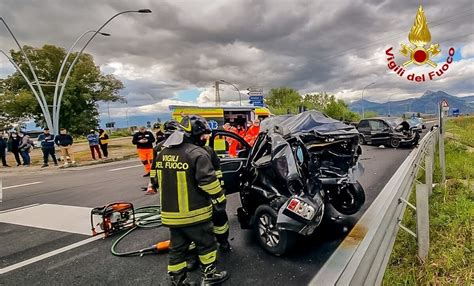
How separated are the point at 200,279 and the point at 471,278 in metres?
2.60

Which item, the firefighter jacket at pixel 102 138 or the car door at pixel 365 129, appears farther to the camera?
the car door at pixel 365 129

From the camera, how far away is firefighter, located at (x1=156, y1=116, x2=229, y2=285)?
2.83 metres

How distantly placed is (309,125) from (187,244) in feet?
7.70

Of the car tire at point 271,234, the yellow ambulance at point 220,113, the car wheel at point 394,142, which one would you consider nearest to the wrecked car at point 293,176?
the car tire at point 271,234

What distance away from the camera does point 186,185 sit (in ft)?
9.30

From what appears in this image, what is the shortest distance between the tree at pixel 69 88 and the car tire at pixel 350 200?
31.3 m

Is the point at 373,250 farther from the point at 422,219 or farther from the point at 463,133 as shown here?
the point at 463,133

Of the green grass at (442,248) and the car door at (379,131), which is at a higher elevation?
the car door at (379,131)

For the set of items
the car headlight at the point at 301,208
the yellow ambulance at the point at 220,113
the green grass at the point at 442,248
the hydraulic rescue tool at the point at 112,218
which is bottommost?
the green grass at the point at 442,248

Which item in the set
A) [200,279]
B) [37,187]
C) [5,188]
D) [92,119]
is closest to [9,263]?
[200,279]

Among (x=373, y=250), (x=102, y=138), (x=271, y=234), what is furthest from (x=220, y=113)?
(x=373, y=250)

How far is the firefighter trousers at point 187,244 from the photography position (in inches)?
114

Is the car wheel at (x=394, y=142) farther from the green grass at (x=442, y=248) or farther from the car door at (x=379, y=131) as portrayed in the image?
the green grass at (x=442, y=248)

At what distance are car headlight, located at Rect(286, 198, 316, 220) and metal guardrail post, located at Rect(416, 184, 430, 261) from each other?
1.03 m
